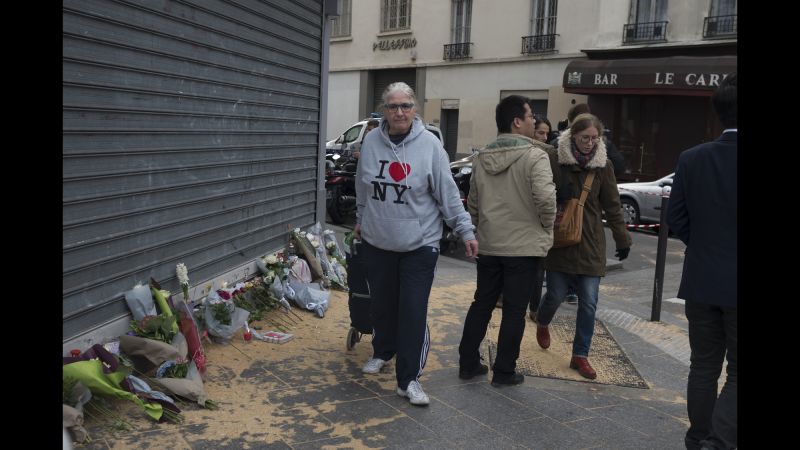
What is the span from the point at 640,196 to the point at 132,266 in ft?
39.3

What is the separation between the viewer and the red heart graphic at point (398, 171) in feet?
14.3

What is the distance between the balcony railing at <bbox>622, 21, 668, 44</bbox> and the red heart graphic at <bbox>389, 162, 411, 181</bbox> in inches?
761

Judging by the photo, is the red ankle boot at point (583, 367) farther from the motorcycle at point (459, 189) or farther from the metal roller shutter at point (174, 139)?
the motorcycle at point (459, 189)

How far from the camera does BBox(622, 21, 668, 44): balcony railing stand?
2161cm

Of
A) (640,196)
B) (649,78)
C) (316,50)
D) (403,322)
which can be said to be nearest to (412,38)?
(649,78)

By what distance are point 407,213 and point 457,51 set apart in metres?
23.9

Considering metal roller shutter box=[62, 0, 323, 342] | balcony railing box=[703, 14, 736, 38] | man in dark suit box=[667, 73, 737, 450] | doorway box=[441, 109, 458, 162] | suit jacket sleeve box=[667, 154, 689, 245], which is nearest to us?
man in dark suit box=[667, 73, 737, 450]

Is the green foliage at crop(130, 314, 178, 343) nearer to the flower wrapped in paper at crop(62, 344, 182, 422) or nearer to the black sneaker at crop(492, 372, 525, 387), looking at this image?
the flower wrapped in paper at crop(62, 344, 182, 422)

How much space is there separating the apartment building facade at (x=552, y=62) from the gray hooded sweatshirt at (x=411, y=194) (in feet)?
57.1

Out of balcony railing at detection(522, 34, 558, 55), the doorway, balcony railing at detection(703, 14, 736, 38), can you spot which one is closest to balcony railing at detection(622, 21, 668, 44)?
balcony railing at detection(703, 14, 736, 38)

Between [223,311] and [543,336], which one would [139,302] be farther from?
[543,336]

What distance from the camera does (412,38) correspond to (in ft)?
95.1
